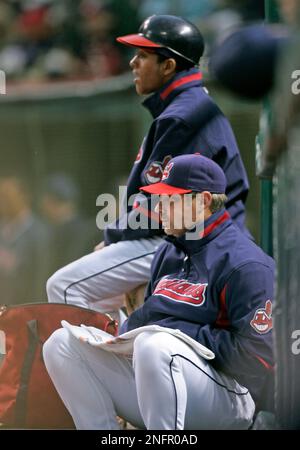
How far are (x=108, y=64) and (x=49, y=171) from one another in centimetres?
98

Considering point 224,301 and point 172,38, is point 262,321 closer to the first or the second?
point 224,301

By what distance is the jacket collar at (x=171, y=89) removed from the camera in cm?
359

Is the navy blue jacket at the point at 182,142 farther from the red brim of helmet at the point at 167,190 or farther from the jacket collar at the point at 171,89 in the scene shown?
the red brim of helmet at the point at 167,190

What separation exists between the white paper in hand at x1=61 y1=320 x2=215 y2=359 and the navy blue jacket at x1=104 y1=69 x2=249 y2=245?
585 mm

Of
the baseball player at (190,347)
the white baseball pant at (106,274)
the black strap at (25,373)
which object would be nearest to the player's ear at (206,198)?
the baseball player at (190,347)

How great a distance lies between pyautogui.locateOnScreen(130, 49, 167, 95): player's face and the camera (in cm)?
362

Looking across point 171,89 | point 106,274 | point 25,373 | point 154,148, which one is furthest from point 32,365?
point 171,89

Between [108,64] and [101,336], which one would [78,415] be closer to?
[101,336]

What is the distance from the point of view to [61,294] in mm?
3609

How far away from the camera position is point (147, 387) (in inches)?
105

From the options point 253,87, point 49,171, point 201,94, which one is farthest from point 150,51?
point 49,171

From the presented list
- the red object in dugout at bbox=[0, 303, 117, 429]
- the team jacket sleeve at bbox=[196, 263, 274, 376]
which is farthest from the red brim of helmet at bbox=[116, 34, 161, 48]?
the team jacket sleeve at bbox=[196, 263, 274, 376]

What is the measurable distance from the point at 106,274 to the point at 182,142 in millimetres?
554

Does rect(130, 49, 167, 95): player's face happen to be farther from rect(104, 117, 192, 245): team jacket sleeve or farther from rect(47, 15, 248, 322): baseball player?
rect(104, 117, 192, 245): team jacket sleeve
